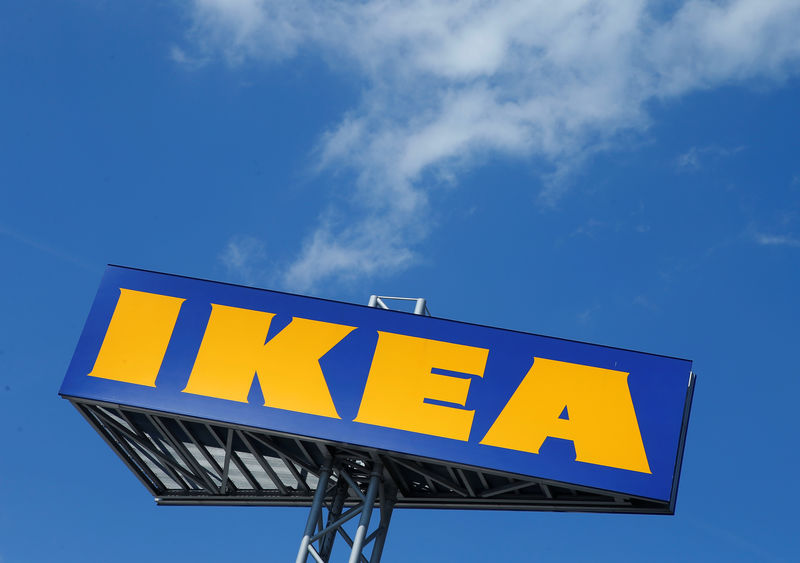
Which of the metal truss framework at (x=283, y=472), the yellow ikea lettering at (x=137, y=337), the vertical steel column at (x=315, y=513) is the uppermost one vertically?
the yellow ikea lettering at (x=137, y=337)

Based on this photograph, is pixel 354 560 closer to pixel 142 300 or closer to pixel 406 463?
pixel 406 463

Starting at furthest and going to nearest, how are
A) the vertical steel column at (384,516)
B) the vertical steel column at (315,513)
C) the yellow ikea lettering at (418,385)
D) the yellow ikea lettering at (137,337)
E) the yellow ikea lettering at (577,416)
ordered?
the yellow ikea lettering at (137,337)
the vertical steel column at (384,516)
the yellow ikea lettering at (418,385)
the vertical steel column at (315,513)
the yellow ikea lettering at (577,416)

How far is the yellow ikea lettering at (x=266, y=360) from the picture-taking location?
1950cm

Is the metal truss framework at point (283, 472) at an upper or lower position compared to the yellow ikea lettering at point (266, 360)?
lower

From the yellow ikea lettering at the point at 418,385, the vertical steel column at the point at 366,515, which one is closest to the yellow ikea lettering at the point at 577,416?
the yellow ikea lettering at the point at 418,385

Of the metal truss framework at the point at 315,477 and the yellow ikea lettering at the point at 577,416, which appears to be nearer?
the yellow ikea lettering at the point at 577,416

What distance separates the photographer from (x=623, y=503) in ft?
60.6

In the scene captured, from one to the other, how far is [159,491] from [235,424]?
5062 millimetres

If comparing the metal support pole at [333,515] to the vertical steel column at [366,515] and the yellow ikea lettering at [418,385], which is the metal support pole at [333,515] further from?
the yellow ikea lettering at [418,385]

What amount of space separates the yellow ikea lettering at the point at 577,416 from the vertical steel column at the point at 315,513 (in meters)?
3.17

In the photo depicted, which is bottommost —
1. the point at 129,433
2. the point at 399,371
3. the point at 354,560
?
the point at 354,560

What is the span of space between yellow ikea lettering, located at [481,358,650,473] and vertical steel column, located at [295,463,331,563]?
317 centimetres

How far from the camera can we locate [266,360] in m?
20.0

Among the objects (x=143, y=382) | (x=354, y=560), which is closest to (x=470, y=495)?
(x=354, y=560)
